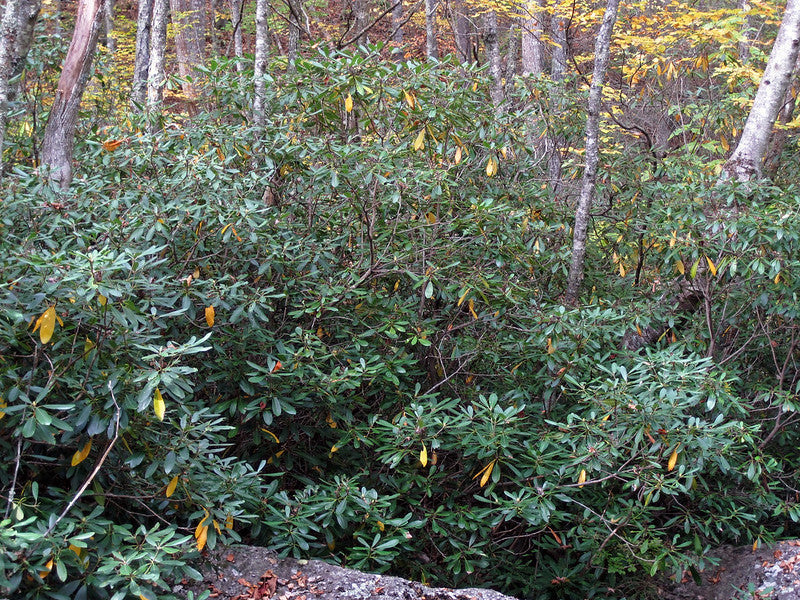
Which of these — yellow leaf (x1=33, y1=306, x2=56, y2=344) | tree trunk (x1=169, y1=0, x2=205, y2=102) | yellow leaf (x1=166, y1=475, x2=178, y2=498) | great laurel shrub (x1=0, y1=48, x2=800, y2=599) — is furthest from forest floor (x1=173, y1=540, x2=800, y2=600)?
tree trunk (x1=169, y1=0, x2=205, y2=102)

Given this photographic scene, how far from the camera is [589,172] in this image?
6168mm

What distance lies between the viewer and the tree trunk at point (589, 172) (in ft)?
19.8

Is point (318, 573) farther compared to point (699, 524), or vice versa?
point (699, 524)

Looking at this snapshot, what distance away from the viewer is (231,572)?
3.40 meters

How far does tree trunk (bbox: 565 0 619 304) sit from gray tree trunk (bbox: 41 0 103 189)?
4.08 metres

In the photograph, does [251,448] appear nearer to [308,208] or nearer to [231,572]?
[231,572]

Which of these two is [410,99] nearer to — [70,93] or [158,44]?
[70,93]

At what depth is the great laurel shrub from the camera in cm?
310

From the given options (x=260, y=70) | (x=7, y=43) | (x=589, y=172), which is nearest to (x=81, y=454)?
(x=7, y=43)

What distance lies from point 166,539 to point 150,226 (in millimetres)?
2052

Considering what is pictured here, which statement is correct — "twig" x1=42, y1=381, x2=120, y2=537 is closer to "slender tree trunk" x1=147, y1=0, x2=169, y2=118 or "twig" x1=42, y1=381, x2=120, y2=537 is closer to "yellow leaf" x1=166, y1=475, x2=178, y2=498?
"yellow leaf" x1=166, y1=475, x2=178, y2=498

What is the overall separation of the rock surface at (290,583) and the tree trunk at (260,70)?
298cm

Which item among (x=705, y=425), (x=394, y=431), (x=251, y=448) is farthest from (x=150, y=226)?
(x=705, y=425)

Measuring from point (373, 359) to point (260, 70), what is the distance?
2721 mm
